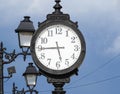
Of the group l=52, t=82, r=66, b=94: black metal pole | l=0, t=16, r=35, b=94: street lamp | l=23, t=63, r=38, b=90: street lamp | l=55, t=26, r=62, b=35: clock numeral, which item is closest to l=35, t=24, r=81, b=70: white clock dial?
l=55, t=26, r=62, b=35: clock numeral

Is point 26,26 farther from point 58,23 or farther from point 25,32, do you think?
point 58,23

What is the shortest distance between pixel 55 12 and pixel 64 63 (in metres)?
0.59

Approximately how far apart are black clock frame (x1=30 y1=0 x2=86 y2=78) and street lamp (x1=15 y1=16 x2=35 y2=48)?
2584 mm

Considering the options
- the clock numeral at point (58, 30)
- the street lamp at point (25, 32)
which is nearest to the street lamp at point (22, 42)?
the street lamp at point (25, 32)

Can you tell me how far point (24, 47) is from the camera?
9.28 meters

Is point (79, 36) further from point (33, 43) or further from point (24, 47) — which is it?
point (24, 47)

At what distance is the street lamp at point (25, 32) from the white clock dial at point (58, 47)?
2.57 metres

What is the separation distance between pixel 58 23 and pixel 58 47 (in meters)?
0.27

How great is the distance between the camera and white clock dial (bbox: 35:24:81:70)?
21.2ft

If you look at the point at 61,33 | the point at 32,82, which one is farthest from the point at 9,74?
the point at 61,33

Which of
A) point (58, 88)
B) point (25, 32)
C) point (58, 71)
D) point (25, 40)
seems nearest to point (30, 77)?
point (25, 32)

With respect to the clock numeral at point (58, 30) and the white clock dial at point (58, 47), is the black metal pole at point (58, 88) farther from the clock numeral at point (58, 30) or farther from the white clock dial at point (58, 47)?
the clock numeral at point (58, 30)

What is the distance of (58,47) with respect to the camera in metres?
6.52

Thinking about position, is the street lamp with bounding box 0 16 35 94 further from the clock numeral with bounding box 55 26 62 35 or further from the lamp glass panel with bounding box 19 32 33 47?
the clock numeral with bounding box 55 26 62 35
